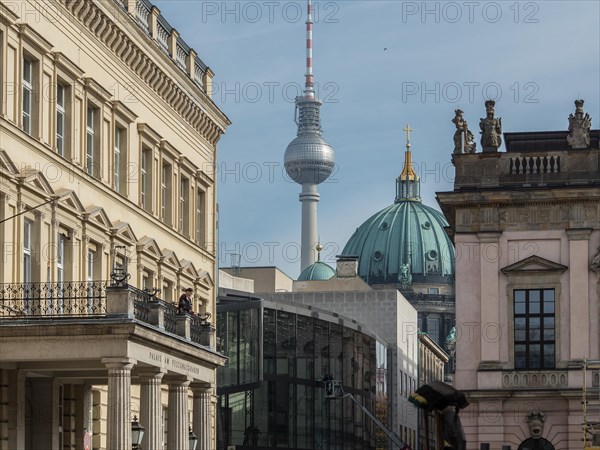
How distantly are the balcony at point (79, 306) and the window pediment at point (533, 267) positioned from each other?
25.3m

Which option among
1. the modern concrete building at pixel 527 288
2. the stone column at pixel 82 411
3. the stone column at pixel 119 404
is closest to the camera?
the stone column at pixel 119 404

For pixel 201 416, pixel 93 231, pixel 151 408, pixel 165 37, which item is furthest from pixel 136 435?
pixel 165 37

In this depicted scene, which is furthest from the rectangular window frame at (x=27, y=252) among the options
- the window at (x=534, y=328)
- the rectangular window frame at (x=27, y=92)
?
the window at (x=534, y=328)

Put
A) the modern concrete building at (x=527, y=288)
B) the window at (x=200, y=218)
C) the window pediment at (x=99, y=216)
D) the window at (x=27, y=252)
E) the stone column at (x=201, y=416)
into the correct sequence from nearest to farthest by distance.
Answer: the window at (x=27, y=252) → the window pediment at (x=99, y=216) → the stone column at (x=201, y=416) → the window at (x=200, y=218) → the modern concrete building at (x=527, y=288)

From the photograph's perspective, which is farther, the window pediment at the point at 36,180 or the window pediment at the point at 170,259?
the window pediment at the point at 170,259

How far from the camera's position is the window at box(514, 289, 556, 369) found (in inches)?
2628

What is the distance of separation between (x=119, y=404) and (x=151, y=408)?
3127 mm

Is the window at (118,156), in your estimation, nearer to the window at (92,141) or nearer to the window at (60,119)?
the window at (92,141)

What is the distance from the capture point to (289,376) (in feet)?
321

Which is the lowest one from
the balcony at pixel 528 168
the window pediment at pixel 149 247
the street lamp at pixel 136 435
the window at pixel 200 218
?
the street lamp at pixel 136 435

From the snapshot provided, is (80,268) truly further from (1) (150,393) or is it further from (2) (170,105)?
(2) (170,105)

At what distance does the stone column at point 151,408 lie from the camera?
42.0 meters

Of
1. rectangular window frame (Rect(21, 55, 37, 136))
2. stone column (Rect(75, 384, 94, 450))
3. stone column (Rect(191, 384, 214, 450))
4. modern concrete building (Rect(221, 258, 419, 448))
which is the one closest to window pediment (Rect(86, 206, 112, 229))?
stone column (Rect(75, 384, 94, 450))

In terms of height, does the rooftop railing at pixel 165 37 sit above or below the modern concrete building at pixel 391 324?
above
